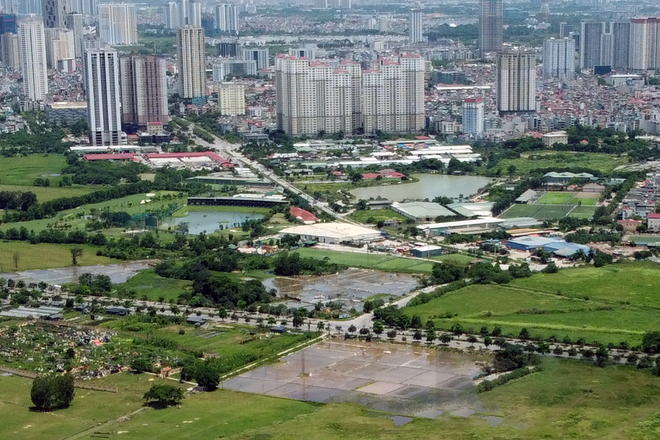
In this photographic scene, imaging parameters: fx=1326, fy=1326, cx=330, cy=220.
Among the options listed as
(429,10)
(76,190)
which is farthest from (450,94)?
(429,10)

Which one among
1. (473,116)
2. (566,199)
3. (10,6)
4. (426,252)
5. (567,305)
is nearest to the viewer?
(567,305)

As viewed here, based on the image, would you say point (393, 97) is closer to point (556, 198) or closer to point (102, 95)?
point (102, 95)

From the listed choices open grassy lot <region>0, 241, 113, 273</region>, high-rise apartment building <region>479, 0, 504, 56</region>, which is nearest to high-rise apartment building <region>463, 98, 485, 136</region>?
open grassy lot <region>0, 241, 113, 273</region>

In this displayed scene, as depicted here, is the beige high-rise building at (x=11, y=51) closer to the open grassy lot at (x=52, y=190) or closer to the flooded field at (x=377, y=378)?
the open grassy lot at (x=52, y=190)

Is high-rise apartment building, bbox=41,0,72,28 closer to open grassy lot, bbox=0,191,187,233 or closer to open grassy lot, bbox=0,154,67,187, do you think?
open grassy lot, bbox=0,154,67,187

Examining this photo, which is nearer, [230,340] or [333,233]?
[230,340]

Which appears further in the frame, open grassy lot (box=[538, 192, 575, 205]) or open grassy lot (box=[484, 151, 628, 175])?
open grassy lot (box=[484, 151, 628, 175])

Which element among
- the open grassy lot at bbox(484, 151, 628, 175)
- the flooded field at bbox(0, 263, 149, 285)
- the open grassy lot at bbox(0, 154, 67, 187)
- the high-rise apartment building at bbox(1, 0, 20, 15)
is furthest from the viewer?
the high-rise apartment building at bbox(1, 0, 20, 15)

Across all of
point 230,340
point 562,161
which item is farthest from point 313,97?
point 230,340
